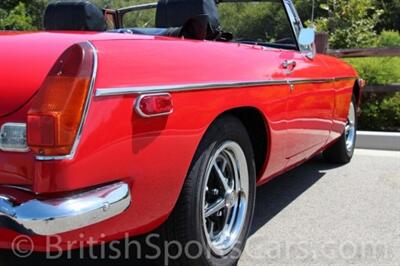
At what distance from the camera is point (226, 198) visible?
310 cm

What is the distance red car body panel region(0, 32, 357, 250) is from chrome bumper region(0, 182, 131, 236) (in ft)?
0.15

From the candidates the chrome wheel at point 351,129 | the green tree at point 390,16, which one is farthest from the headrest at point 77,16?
the green tree at point 390,16

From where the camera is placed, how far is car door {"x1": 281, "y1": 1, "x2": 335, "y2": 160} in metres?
3.66

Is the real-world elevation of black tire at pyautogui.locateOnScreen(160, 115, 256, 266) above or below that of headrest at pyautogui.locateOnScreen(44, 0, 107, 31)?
below

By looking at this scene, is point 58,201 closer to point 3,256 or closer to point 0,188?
point 0,188

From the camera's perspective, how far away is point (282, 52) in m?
3.85

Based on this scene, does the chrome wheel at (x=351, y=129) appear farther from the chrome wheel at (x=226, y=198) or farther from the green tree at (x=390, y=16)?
the green tree at (x=390, y=16)

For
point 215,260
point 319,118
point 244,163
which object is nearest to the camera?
point 215,260

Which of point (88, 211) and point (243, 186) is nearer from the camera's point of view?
point (88, 211)

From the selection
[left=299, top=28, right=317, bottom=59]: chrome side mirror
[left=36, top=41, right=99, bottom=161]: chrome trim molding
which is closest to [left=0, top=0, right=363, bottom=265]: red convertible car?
[left=36, top=41, right=99, bottom=161]: chrome trim molding

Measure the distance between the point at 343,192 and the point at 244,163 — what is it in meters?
1.88

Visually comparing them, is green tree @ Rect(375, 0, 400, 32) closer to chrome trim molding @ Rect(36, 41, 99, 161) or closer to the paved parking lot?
the paved parking lot

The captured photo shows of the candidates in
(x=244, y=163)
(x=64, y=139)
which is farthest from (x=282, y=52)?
(x=64, y=139)

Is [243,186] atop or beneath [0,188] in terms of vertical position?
beneath
